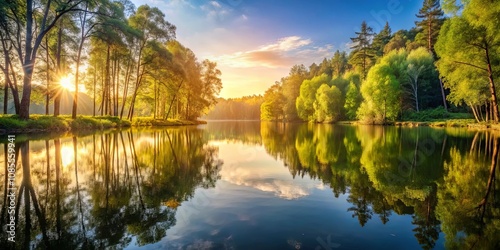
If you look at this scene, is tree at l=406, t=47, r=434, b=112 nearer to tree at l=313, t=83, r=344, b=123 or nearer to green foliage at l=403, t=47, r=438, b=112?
green foliage at l=403, t=47, r=438, b=112

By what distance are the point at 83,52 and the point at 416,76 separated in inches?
2320

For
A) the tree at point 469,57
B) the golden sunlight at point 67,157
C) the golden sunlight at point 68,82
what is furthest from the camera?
the golden sunlight at point 68,82

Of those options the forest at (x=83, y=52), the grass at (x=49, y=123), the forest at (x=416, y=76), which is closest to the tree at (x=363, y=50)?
the forest at (x=416, y=76)

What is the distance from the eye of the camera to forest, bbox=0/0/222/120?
21156 millimetres

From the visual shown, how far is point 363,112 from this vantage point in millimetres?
51812

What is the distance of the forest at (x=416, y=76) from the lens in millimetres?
26875

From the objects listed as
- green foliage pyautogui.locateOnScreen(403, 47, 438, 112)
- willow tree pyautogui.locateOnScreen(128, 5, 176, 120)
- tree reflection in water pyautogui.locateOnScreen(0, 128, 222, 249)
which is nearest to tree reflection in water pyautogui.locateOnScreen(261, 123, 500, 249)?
tree reflection in water pyautogui.locateOnScreen(0, 128, 222, 249)

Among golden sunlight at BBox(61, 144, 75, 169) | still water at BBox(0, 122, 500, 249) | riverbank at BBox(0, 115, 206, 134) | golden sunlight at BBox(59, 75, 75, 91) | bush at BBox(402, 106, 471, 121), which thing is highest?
golden sunlight at BBox(59, 75, 75, 91)

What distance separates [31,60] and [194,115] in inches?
1634

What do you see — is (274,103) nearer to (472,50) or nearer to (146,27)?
(146,27)

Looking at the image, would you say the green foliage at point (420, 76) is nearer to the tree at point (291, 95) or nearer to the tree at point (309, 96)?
the tree at point (309, 96)

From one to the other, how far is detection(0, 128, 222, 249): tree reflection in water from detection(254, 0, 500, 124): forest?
29.8 meters

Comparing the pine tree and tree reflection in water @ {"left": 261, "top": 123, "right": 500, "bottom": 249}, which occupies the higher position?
the pine tree

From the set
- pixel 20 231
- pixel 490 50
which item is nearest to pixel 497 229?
pixel 20 231
